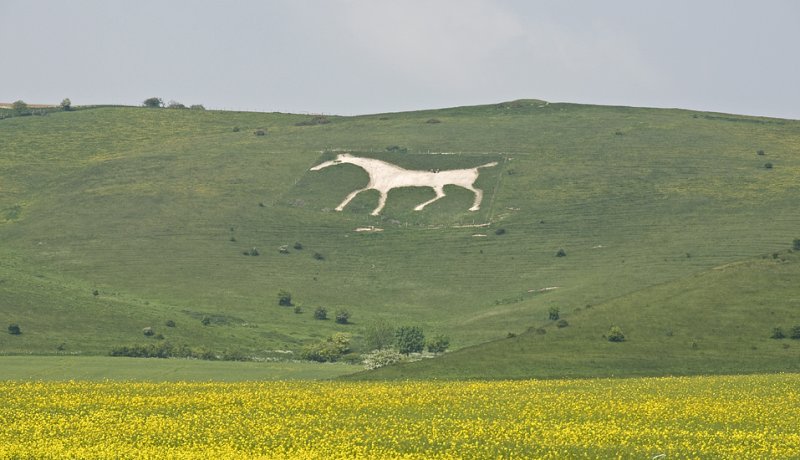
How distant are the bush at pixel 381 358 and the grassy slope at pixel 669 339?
11381mm

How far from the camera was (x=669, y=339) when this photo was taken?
8412cm

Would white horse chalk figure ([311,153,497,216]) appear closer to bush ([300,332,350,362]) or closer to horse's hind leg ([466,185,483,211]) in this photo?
horse's hind leg ([466,185,483,211])

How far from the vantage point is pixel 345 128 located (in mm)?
199625

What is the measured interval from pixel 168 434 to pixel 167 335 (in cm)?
6087

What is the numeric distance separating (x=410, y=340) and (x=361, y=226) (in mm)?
51339

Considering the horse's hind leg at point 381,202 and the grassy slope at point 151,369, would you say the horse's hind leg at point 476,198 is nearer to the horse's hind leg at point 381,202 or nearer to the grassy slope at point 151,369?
the horse's hind leg at point 381,202

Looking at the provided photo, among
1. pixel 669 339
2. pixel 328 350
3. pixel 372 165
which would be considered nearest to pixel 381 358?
pixel 328 350

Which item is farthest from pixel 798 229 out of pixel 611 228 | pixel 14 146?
→ pixel 14 146

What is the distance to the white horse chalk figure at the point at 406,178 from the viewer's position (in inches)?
6368

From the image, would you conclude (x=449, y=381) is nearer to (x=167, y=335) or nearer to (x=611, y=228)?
(x=167, y=335)

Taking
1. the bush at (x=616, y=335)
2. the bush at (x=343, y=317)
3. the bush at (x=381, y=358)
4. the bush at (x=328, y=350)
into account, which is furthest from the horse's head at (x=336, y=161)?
the bush at (x=616, y=335)

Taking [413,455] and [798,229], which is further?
[798,229]

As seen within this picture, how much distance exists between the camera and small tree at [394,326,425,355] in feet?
326

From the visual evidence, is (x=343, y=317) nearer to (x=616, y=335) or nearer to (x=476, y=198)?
(x=616, y=335)
